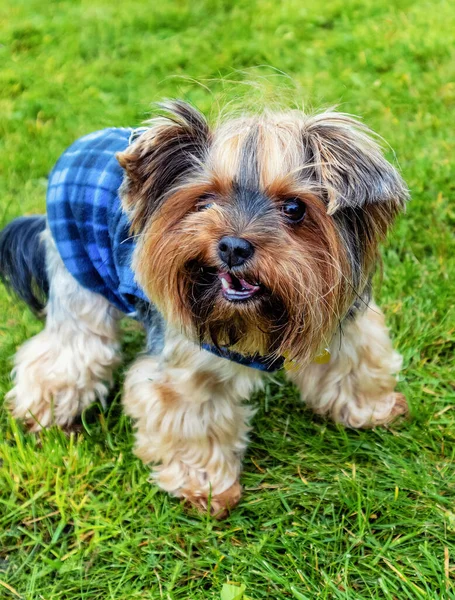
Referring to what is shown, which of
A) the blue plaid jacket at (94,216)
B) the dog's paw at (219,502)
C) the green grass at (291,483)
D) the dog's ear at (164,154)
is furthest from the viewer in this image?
the dog's paw at (219,502)

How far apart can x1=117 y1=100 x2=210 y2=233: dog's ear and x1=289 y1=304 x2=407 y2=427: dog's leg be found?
1146 millimetres

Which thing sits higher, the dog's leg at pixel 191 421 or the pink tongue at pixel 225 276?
the pink tongue at pixel 225 276

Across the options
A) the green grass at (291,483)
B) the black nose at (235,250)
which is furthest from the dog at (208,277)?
the green grass at (291,483)

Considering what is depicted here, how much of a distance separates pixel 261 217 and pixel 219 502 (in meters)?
1.49

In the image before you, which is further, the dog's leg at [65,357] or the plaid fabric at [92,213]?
the dog's leg at [65,357]

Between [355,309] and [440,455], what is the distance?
3.27ft

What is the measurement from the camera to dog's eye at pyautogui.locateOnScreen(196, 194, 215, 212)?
2378 mm

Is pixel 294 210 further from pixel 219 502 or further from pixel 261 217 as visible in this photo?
pixel 219 502

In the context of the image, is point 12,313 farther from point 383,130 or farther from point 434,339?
point 383,130

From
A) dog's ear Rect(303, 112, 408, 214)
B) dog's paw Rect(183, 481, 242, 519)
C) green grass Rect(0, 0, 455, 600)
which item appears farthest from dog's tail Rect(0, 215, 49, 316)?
dog's ear Rect(303, 112, 408, 214)

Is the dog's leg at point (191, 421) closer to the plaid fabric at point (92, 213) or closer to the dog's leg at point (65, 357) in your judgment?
the dog's leg at point (65, 357)

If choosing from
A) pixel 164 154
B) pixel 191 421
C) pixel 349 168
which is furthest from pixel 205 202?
pixel 191 421

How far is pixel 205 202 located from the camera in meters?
2.39

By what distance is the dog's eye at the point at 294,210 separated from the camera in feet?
7.50
